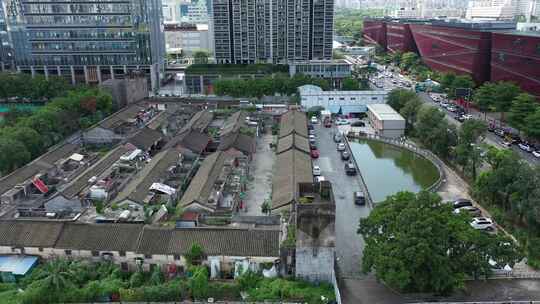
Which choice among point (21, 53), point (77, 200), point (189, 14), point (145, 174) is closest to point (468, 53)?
point (145, 174)

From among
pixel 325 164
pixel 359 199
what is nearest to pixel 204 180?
pixel 359 199

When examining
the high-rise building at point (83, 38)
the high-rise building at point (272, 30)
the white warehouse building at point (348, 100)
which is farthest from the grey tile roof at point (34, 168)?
the high-rise building at point (272, 30)

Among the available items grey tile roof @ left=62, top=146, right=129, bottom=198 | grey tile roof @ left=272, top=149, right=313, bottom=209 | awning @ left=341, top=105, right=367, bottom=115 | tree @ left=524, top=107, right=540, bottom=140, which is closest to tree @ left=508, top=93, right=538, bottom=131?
tree @ left=524, top=107, right=540, bottom=140

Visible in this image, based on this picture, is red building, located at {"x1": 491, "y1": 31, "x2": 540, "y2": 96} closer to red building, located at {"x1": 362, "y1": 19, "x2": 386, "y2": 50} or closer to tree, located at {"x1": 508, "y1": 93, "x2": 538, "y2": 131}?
tree, located at {"x1": 508, "y1": 93, "x2": 538, "y2": 131}

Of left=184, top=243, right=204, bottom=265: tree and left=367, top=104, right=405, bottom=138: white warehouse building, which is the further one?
left=367, top=104, right=405, bottom=138: white warehouse building

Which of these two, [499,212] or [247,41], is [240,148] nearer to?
[499,212]

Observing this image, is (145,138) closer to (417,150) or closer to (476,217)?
(417,150)
